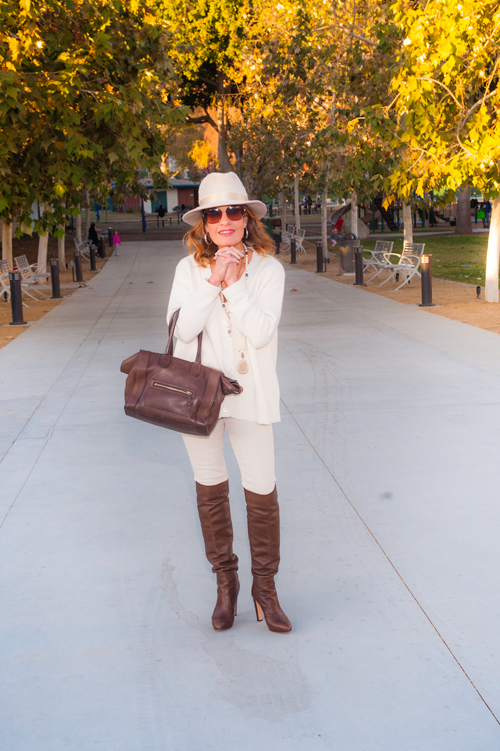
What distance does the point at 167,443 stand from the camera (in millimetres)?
6469

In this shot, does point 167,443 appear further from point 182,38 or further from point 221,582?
point 182,38

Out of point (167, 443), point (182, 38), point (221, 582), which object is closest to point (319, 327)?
point (167, 443)

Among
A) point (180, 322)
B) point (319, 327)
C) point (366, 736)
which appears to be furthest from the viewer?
point (319, 327)

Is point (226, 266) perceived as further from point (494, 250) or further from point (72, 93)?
point (494, 250)

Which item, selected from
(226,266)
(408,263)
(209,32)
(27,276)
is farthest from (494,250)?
(209,32)

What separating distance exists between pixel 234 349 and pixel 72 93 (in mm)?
8790

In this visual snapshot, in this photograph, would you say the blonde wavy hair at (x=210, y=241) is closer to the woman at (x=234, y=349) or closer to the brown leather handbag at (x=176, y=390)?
the woman at (x=234, y=349)

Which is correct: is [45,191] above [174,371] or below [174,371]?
above

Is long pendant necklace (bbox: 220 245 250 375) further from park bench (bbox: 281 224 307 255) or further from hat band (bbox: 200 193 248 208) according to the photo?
park bench (bbox: 281 224 307 255)

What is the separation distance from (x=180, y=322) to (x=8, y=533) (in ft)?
6.84

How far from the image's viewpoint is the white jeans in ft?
11.1

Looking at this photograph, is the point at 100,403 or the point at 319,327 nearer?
the point at 100,403

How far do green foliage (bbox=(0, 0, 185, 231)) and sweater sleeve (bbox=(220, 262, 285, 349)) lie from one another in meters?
7.78

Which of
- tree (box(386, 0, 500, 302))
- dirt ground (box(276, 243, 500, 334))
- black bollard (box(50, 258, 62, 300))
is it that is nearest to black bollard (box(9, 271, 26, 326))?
black bollard (box(50, 258, 62, 300))
